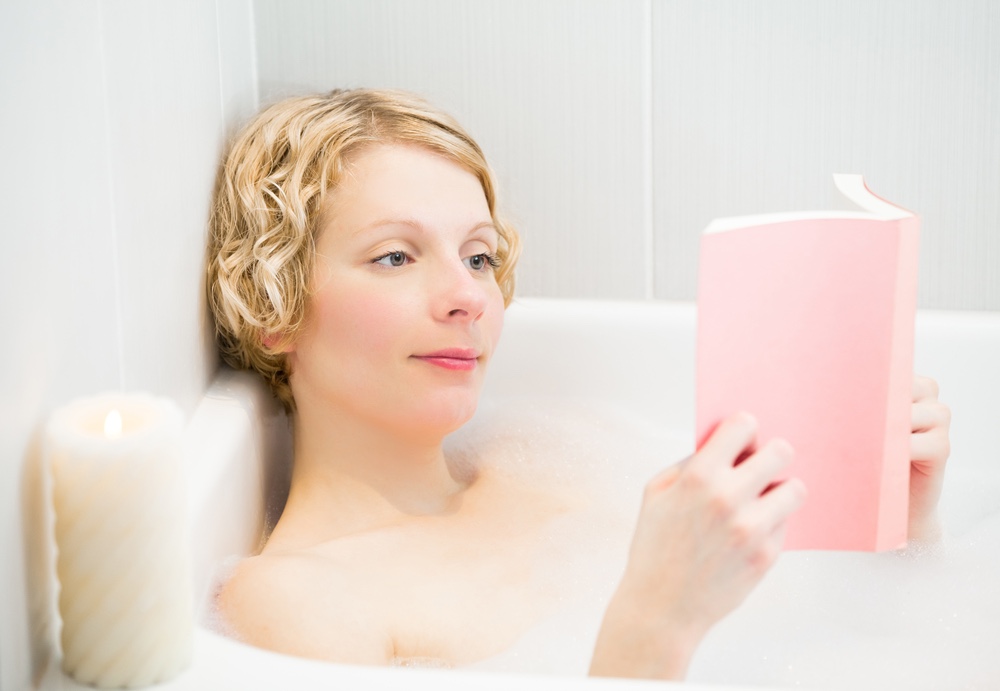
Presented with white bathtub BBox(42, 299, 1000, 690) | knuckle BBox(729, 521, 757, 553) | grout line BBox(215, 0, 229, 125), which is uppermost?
grout line BBox(215, 0, 229, 125)

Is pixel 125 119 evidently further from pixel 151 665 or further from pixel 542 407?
pixel 542 407

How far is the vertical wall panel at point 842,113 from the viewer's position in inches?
55.0

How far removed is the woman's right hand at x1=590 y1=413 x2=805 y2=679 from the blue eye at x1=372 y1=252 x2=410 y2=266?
47cm

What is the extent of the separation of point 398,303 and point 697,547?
1.54 feet

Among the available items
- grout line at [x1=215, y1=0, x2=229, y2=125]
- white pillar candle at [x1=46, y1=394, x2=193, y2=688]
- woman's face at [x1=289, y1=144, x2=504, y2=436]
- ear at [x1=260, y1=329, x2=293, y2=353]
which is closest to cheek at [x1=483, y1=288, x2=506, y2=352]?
woman's face at [x1=289, y1=144, x2=504, y2=436]

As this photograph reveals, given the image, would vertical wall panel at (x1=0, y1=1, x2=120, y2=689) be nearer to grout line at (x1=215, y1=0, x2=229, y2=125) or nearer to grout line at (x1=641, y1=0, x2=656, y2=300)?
grout line at (x1=215, y1=0, x2=229, y2=125)

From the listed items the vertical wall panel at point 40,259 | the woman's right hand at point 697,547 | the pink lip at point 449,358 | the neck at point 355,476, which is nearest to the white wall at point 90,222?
the vertical wall panel at point 40,259

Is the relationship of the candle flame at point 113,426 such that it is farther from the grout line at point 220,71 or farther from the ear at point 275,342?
the grout line at point 220,71

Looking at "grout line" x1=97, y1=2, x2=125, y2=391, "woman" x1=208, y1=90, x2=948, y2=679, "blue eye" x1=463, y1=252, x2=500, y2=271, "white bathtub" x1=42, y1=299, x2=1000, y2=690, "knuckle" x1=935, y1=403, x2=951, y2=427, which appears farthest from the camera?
"blue eye" x1=463, y1=252, x2=500, y2=271

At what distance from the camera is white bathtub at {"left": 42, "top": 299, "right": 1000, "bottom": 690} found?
0.73m

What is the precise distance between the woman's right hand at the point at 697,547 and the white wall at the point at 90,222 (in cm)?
39

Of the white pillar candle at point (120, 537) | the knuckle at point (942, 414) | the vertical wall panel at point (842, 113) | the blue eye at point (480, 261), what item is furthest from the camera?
the vertical wall panel at point (842, 113)

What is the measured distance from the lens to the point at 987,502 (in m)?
1.31

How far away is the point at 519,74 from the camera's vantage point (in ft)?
4.85
